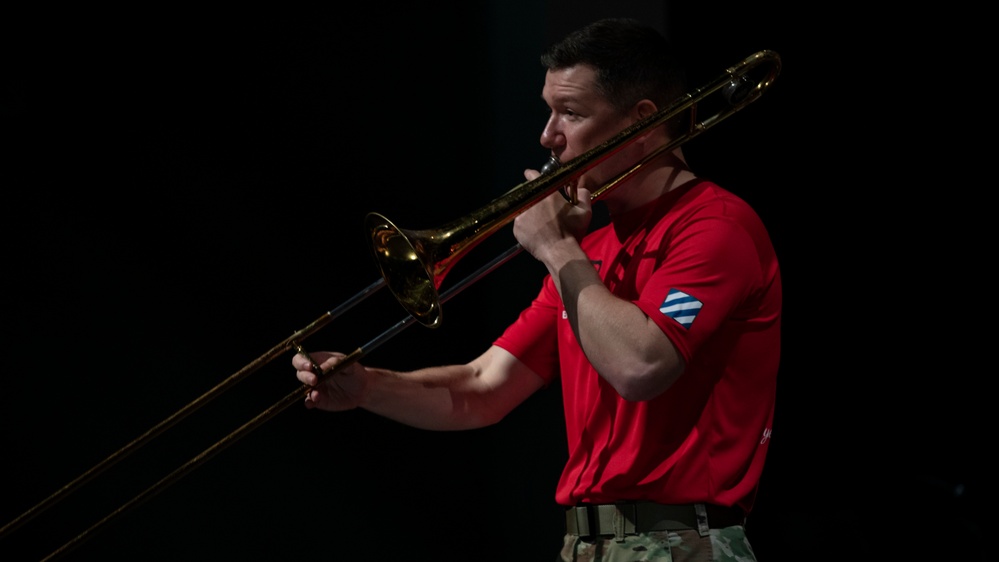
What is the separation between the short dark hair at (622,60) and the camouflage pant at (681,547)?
2.59 ft

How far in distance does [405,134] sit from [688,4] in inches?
31.9

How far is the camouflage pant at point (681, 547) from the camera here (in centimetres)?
157

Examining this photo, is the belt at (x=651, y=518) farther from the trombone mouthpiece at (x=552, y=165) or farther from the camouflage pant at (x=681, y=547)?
the trombone mouthpiece at (x=552, y=165)

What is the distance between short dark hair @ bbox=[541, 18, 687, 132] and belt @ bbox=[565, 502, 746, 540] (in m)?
0.74

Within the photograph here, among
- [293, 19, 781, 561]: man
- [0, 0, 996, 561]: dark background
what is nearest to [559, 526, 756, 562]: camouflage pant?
[293, 19, 781, 561]: man

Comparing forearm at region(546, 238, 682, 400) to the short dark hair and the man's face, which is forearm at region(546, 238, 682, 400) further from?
the short dark hair

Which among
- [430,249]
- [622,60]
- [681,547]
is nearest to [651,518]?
[681,547]

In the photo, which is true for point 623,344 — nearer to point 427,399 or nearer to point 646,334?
point 646,334

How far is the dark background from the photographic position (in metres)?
2.28

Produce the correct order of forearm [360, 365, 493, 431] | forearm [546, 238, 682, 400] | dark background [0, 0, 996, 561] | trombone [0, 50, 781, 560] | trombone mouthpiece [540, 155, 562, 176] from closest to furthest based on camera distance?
forearm [546, 238, 682, 400]
trombone [0, 50, 781, 560]
trombone mouthpiece [540, 155, 562, 176]
forearm [360, 365, 493, 431]
dark background [0, 0, 996, 561]

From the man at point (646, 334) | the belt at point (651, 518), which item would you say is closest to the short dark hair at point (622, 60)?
the man at point (646, 334)

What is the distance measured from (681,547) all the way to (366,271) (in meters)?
1.29

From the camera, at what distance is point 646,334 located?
1497mm

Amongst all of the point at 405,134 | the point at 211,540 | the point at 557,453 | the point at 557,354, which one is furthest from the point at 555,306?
the point at 211,540
